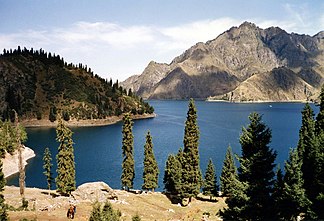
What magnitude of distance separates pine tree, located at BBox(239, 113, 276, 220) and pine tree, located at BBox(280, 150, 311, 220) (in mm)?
3461

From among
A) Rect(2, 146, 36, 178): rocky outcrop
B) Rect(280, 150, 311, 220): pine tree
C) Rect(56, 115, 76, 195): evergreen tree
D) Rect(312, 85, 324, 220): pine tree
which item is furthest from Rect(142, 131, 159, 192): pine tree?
Rect(2, 146, 36, 178): rocky outcrop

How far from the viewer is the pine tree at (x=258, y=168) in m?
36.1

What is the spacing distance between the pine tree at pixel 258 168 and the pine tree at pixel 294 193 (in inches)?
136

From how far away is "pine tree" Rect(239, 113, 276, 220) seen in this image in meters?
36.1

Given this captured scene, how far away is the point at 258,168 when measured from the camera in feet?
119

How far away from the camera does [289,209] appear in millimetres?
40719

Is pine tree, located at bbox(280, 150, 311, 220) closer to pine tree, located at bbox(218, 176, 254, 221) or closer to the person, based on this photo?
pine tree, located at bbox(218, 176, 254, 221)

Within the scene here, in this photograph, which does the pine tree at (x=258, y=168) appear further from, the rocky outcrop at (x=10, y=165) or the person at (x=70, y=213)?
the rocky outcrop at (x=10, y=165)

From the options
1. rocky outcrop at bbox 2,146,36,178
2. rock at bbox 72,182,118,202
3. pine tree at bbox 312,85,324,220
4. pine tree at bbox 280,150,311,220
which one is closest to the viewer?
pine tree at bbox 312,85,324,220

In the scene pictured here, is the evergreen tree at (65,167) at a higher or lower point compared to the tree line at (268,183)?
lower

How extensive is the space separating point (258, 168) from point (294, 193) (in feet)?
22.5

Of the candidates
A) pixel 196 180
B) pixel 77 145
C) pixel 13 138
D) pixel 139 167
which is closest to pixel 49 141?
pixel 77 145

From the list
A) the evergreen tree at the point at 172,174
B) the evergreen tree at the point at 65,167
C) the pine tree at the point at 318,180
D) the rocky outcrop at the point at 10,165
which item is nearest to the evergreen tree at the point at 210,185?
the evergreen tree at the point at 172,174

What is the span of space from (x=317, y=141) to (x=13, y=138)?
407ft
